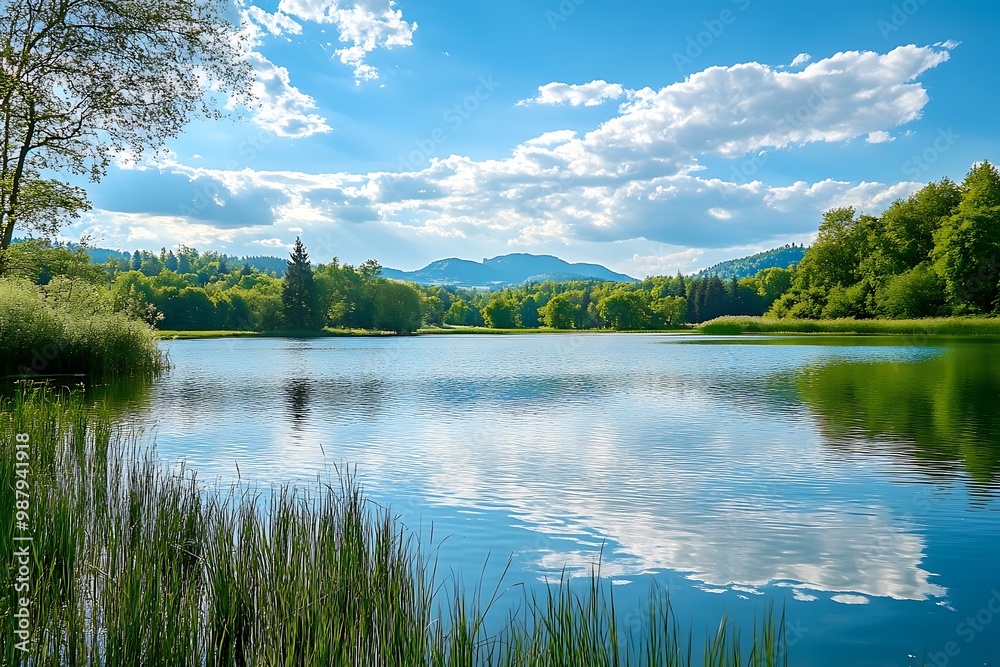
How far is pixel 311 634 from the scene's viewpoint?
14.5 ft

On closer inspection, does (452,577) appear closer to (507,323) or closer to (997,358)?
(997,358)

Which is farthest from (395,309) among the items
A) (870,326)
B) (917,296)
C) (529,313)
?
(529,313)

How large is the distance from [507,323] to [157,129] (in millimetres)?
147841

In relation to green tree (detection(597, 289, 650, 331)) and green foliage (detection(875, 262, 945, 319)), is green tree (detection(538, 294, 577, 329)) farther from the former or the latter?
green foliage (detection(875, 262, 945, 319))

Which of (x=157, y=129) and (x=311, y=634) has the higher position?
(x=157, y=129)

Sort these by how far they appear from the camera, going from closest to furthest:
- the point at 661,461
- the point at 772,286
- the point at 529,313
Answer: the point at 661,461, the point at 772,286, the point at 529,313

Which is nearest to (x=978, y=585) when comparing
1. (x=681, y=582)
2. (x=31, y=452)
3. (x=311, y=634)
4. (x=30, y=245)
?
(x=681, y=582)

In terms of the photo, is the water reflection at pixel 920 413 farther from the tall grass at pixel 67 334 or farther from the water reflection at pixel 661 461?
the tall grass at pixel 67 334

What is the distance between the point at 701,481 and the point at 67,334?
22.9 meters

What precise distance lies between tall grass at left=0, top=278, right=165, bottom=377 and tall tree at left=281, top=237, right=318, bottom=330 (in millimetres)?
74497

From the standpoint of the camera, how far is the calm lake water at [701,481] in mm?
6289

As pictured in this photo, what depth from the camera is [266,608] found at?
4770 mm

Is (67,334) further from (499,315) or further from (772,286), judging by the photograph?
(499,315)

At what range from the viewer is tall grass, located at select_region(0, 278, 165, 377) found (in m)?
22.4
